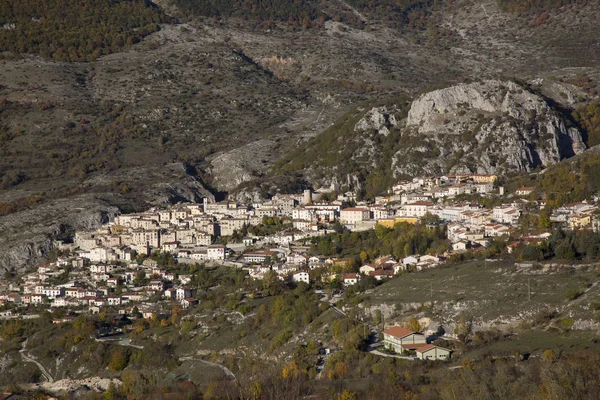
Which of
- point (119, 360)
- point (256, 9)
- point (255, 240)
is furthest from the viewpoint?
point (256, 9)

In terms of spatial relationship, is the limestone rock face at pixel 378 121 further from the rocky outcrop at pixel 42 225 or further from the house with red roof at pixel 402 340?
the house with red roof at pixel 402 340

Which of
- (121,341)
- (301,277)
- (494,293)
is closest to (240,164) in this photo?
(301,277)

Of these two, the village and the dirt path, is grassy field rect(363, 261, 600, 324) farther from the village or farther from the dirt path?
the dirt path

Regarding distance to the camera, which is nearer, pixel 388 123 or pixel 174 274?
pixel 174 274

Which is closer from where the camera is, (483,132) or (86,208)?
(86,208)

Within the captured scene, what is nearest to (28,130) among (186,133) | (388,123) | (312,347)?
(186,133)

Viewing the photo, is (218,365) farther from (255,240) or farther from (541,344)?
(255,240)

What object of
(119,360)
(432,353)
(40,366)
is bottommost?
(40,366)

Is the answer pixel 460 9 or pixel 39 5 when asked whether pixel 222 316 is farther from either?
pixel 460 9
